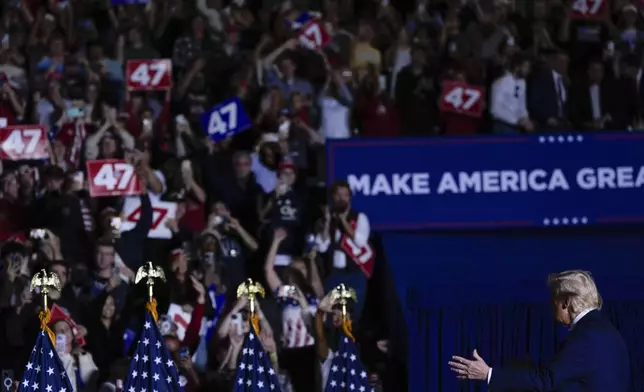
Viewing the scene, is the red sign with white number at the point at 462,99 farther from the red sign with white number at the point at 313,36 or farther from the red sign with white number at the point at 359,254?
the red sign with white number at the point at 359,254

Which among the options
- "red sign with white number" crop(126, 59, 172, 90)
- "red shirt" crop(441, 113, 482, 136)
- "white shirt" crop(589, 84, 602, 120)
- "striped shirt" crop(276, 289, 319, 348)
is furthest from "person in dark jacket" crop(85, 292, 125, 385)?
"white shirt" crop(589, 84, 602, 120)

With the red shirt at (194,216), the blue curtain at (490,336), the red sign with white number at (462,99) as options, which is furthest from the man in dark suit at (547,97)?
the blue curtain at (490,336)

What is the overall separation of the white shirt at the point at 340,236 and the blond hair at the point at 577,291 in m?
5.31

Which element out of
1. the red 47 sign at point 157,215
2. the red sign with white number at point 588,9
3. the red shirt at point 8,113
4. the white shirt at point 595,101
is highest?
the red sign with white number at point 588,9

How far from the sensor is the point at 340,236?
47.4 feet

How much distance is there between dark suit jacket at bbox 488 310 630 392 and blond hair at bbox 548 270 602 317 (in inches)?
2.6

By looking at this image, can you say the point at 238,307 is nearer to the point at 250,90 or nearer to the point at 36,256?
the point at 36,256

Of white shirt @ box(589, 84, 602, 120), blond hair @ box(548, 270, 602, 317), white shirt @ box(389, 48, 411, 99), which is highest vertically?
white shirt @ box(389, 48, 411, 99)

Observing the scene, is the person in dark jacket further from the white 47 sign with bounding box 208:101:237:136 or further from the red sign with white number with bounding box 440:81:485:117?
the red sign with white number with bounding box 440:81:485:117

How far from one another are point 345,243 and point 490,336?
323cm

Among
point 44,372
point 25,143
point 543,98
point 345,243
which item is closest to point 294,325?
A: point 345,243

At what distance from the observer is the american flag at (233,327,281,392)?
456 inches

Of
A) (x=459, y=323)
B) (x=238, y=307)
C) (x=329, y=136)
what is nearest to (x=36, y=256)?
(x=238, y=307)

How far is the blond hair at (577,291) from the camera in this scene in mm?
9109
